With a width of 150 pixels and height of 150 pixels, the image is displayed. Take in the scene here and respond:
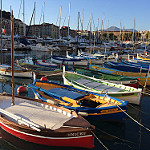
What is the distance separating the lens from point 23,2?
69.7 metres

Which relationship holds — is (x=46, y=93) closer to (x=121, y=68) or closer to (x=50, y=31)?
(x=121, y=68)

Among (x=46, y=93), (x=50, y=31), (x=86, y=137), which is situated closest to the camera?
(x=86, y=137)

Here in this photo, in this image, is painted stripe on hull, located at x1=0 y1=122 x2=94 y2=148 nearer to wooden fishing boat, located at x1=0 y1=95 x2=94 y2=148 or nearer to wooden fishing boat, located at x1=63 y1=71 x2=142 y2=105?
wooden fishing boat, located at x1=0 y1=95 x2=94 y2=148

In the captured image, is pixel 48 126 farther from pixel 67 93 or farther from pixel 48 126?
pixel 67 93

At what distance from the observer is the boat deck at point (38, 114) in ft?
30.3

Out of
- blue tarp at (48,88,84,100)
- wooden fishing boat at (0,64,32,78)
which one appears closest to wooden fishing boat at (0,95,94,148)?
blue tarp at (48,88,84,100)

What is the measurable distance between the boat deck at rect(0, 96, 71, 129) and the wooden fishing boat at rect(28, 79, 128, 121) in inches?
46.0

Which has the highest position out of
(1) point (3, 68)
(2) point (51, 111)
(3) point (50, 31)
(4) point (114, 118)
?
(3) point (50, 31)

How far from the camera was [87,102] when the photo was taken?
13.3 meters

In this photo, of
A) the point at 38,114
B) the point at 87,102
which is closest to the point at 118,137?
the point at 87,102

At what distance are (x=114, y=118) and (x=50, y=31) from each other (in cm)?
11988

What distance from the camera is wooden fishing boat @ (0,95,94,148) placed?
8.59 m

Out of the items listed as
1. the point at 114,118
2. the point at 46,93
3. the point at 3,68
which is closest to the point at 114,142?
the point at 114,118

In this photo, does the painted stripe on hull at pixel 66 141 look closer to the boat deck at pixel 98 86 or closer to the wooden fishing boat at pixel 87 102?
the wooden fishing boat at pixel 87 102
